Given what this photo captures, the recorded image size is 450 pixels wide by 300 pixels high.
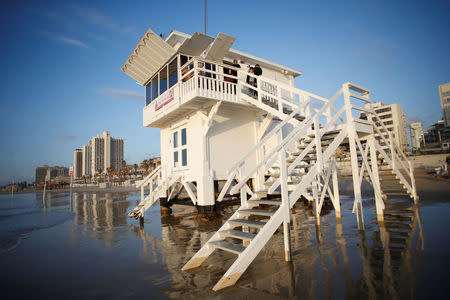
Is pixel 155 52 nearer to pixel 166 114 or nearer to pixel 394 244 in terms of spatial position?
pixel 166 114

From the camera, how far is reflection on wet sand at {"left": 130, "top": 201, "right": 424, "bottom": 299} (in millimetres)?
3549

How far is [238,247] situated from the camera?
4273 millimetres

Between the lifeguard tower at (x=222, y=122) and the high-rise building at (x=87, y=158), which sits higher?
the high-rise building at (x=87, y=158)

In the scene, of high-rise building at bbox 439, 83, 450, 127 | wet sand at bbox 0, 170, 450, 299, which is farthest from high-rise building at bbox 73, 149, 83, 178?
high-rise building at bbox 439, 83, 450, 127

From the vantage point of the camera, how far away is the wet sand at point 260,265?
360 cm

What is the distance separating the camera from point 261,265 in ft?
15.1

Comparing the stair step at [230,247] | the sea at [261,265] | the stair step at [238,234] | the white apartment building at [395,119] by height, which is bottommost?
the sea at [261,265]

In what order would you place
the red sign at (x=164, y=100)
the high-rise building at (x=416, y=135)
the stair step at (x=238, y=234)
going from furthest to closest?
the high-rise building at (x=416, y=135) → the red sign at (x=164, y=100) → the stair step at (x=238, y=234)

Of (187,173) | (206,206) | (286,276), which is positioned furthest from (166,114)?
(286,276)

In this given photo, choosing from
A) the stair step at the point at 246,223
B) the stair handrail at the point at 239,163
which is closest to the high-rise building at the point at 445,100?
the stair handrail at the point at 239,163

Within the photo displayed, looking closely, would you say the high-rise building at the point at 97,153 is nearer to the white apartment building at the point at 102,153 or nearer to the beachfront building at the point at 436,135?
the white apartment building at the point at 102,153

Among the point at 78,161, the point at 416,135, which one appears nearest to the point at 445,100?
the point at 416,135

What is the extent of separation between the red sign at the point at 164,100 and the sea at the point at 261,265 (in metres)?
5.68

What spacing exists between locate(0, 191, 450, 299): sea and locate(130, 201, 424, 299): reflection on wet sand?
14mm
